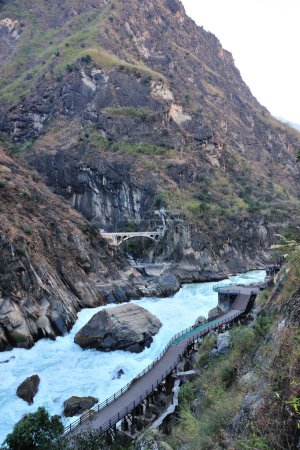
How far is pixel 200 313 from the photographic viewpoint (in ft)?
144

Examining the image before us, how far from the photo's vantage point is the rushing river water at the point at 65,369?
78.9 ft

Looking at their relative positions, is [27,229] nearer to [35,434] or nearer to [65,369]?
[65,369]

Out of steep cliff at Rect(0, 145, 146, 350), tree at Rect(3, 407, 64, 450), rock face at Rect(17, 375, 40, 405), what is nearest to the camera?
tree at Rect(3, 407, 64, 450)

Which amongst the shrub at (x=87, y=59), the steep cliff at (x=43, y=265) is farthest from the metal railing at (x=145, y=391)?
the shrub at (x=87, y=59)

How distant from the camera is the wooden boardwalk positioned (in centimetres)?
1942

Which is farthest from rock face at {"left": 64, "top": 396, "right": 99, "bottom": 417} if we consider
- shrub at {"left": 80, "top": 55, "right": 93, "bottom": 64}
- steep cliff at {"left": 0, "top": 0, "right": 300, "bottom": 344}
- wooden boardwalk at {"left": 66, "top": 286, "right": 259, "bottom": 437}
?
shrub at {"left": 80, "top": 55, "right": 93, "bottom": 64}

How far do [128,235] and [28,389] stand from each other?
4575 cm

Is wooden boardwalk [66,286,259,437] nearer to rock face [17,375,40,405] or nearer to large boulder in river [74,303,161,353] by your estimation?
large boulder in river [74,303,161,353]

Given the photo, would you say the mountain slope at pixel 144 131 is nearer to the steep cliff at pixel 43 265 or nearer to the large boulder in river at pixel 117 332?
the steep cliff at pixel 43 265

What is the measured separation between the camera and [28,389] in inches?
982

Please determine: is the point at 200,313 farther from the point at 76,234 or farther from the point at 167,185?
the point at 167,185

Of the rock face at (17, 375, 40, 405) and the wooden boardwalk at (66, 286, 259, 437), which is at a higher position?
the wooden boardwalk at (66, 286, 259, 437)

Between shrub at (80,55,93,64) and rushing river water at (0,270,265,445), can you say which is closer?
rushing river water at (0,270,265,445)

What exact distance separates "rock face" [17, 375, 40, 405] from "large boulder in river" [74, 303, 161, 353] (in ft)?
24.1
